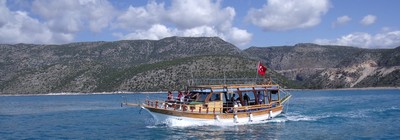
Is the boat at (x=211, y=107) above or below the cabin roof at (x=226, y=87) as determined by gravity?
below

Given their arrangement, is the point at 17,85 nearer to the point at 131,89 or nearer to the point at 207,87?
the point at 131,89

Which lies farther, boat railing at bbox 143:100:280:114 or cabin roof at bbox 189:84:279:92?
cabin roof at bbox 189:84:279:92

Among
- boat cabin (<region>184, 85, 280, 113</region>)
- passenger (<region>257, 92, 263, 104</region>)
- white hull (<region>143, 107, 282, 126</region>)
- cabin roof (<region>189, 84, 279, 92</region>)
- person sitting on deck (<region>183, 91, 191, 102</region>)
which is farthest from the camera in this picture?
passenger (<region>257, 92, 263, 104</region>)

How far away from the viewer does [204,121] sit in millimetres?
38125

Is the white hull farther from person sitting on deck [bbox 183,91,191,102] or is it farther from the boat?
person sitting on deck [bbox 183,91,191,102]

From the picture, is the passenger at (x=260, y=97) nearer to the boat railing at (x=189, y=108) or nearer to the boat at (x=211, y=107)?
the boat at (x=211, y=107)

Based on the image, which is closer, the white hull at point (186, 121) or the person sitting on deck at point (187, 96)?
the white hull at point (186, 121)

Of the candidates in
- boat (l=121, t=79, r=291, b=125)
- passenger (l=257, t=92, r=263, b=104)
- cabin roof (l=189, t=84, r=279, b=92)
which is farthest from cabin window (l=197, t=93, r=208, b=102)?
passenger (l=257, t=92, r=263, b=104)

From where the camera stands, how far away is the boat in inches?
1481

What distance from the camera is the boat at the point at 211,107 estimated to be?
37.6m

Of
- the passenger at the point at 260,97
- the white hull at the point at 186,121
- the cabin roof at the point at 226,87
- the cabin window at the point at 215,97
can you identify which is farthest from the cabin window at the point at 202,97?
the passenger at the point at 260,97

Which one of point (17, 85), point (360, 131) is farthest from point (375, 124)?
point (17, 85)

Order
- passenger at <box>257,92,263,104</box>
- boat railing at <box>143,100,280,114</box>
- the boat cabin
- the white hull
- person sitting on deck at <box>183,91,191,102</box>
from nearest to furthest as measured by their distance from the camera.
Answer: the white hull → boat railing at <box>143,100,280,114</box> → the boat cabin → person sitting on deck at <box>183,91,191,102</box> → passenger at <box>257,92,263,104</box>

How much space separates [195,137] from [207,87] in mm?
7080
